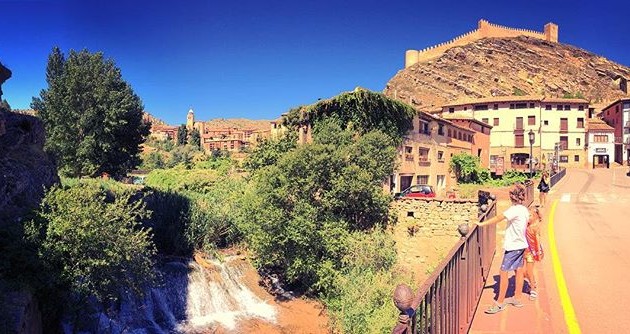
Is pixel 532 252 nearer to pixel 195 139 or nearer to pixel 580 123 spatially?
pixel 580 123

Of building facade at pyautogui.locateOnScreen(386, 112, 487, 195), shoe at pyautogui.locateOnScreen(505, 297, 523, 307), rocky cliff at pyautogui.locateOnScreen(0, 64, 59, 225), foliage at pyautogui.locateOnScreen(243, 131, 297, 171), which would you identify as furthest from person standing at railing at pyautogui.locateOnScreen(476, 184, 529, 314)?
building facade at pyautogui.locateOnScreen(386, 112, 487, 195)

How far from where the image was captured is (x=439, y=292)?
371 cm

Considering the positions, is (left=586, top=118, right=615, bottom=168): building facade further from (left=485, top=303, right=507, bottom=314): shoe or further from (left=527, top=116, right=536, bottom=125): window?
(left=485, top=303, right=507, bottom=314): shoe

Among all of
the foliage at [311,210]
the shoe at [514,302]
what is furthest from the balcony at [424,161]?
the shoe at [514,302]

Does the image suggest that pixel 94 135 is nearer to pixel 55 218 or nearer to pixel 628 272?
pixel 55 218

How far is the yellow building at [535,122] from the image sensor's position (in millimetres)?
58125

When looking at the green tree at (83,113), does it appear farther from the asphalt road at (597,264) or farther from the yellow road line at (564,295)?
the yellow road line at (564,295)

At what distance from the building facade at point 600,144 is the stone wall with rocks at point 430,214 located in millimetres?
46491

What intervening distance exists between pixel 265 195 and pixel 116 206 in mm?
8014

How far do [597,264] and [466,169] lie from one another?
34.8 m

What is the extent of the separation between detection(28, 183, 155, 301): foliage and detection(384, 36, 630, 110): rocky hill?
6748 cm

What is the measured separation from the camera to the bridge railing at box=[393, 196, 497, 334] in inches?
122

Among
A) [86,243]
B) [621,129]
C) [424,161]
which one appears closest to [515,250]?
[86,243]

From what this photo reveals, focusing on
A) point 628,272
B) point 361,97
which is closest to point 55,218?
point 628,272
